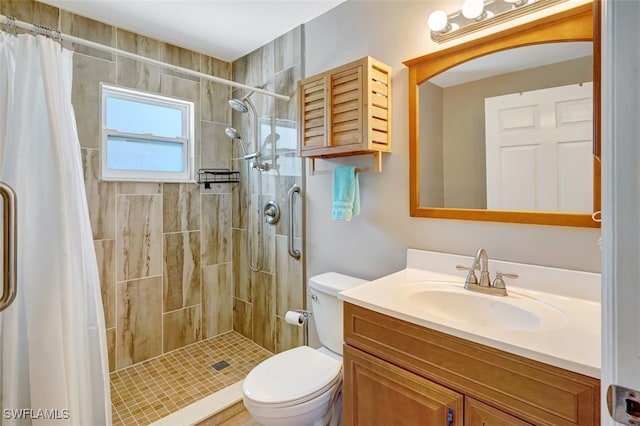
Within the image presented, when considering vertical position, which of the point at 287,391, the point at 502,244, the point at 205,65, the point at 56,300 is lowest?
the point at 287,391

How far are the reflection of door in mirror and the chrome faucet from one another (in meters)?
0.25

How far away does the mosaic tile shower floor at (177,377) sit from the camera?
1.88m

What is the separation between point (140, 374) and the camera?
2.22 meters

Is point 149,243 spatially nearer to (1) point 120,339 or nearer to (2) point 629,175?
(1) point 120,339

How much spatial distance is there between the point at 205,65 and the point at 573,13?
2467 millimetres

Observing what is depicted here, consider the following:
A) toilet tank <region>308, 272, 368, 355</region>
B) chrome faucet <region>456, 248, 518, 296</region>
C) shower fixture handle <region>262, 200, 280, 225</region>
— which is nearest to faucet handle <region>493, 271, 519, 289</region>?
chrome faucet <region>456, 248, 518, 296</region>

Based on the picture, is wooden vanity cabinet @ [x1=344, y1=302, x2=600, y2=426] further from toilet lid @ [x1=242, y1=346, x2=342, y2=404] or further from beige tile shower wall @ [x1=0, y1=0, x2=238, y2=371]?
→ beige tile shower wall @ [x1=0, y1=0, x2=238, y2=371]

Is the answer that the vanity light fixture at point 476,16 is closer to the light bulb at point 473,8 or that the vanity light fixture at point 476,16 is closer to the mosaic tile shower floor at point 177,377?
the light bulb at point 473,8

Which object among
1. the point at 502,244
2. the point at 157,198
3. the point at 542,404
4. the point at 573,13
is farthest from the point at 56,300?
the point at 573,13

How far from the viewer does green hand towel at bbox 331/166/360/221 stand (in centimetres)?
172

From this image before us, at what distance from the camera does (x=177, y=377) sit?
218cm

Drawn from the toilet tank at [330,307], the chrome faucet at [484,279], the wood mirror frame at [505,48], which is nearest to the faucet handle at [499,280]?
the chrome faucet at [484,279]

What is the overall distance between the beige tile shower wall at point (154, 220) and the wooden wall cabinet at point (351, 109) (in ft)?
4.21

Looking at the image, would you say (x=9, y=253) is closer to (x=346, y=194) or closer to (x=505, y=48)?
(x=346, y=194)
